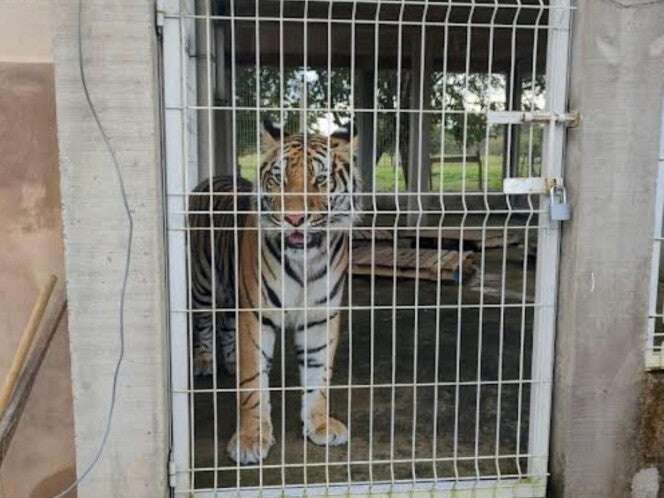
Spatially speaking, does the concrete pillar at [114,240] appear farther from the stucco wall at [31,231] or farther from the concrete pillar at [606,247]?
the concrete pillar at [606,247]

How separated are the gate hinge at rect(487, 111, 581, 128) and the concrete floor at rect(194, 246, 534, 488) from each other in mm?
723

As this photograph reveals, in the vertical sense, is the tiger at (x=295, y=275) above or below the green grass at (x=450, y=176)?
below

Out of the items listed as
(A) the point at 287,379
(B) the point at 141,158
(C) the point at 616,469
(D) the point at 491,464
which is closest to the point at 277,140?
(B) the point at 141,158

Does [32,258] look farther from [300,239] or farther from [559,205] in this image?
[559,205]

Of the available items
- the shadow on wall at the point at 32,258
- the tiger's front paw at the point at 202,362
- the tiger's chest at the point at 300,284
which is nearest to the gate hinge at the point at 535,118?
the tiger's chest at the point at 300,284

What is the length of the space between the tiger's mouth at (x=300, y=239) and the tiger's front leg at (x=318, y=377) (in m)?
0.36

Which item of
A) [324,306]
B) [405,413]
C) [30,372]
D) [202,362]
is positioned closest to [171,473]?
[30,372]

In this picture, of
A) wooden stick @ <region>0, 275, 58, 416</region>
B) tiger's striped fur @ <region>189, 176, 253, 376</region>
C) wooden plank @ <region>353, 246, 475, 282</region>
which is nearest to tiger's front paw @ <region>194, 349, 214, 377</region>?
tiger's striped fur @ <region>189, 176, 253, 376</region>

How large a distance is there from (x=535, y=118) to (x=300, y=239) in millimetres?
1092

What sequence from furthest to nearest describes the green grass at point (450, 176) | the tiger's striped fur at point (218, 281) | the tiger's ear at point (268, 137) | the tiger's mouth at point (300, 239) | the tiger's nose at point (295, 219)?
the green grass at point (450, 176)
the tiger's striped fur at point (218, 281)
the tiger's ear at point (268, 137)
the tiger's mouth at point (300, 239)
the tiger's nose at point (295, 219)

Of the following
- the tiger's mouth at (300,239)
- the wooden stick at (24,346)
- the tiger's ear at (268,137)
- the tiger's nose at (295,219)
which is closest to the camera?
the wooden stick at (24,346)

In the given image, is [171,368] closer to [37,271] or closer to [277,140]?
[37,271]

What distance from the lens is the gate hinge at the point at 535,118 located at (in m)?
2.39

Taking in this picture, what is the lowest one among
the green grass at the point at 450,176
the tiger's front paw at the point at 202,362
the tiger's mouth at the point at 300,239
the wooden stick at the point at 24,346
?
the tiger's front paw at the point at 202,362
